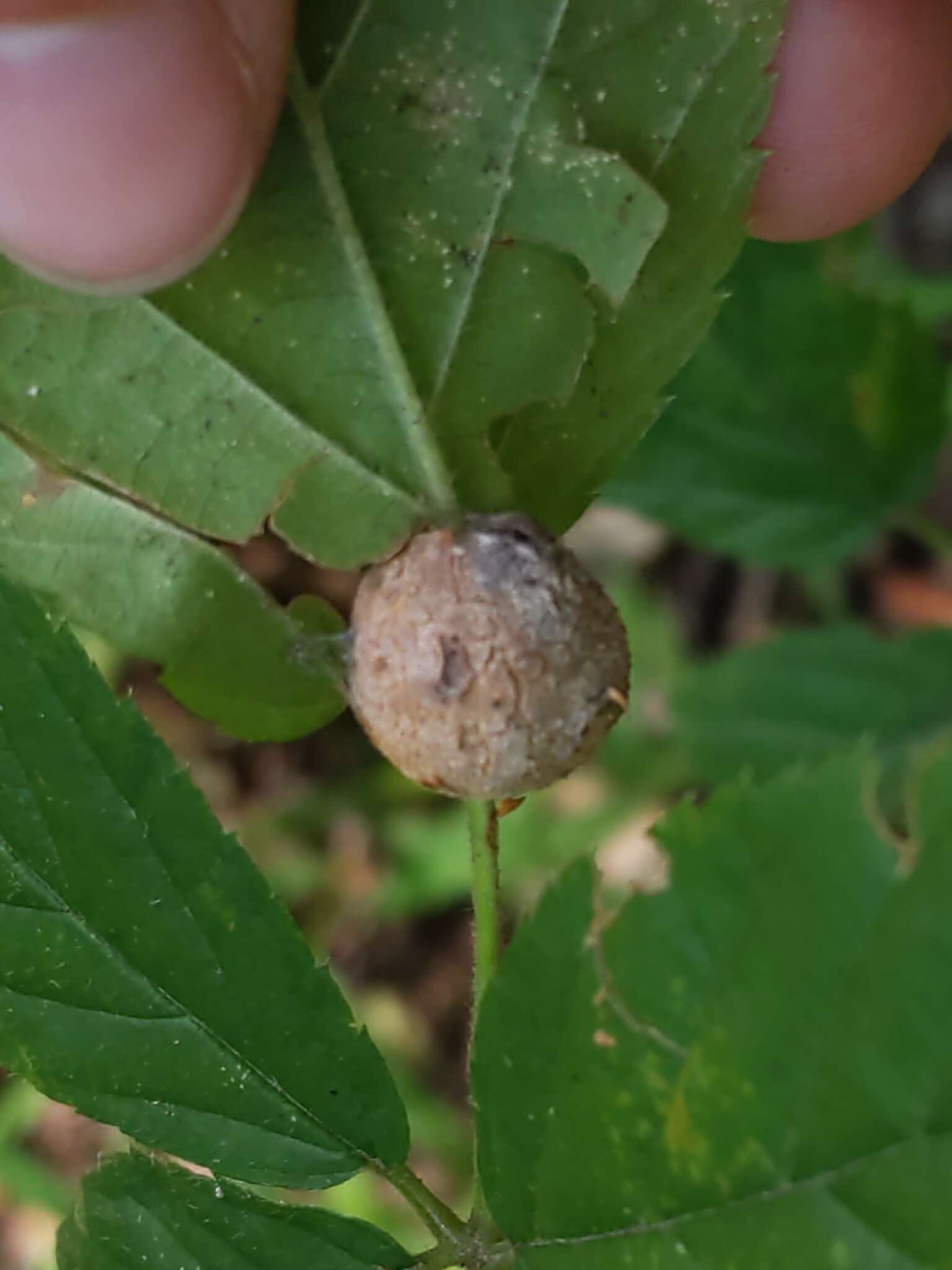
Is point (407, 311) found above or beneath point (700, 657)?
above

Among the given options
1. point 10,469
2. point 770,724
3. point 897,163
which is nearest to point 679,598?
point 770,724

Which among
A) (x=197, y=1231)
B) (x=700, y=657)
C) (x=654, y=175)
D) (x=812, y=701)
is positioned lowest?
(x=700, y=657)

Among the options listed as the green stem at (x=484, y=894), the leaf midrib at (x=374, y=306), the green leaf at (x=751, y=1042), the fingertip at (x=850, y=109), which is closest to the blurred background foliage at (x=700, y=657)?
the fingertip at (x=850, y=109)

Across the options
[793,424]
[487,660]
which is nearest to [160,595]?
[487,660]

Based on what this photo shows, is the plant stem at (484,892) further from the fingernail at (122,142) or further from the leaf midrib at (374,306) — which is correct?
the fingernail at (122,142)

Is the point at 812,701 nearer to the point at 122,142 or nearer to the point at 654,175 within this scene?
the point at 654,175

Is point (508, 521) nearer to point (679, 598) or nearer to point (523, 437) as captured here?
point (523, 437)
